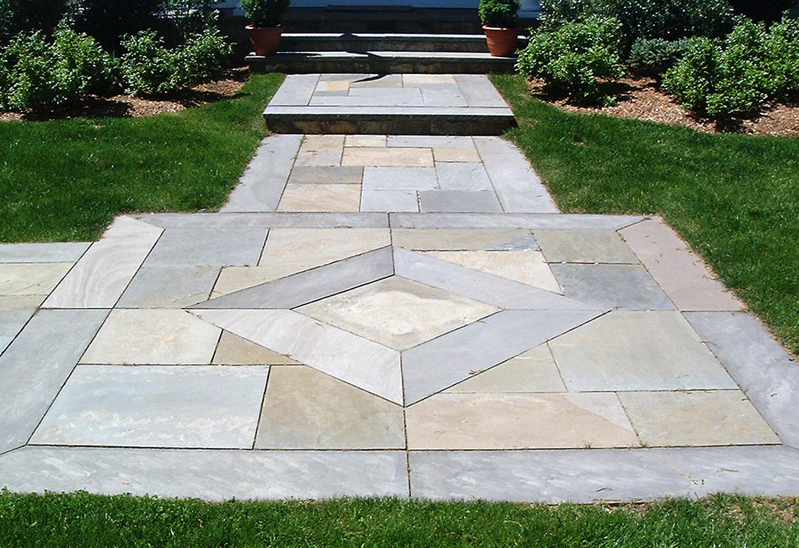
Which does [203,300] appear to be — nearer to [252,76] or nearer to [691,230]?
[691,230]

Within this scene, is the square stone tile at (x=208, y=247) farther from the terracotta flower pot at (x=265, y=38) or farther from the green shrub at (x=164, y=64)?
the terracotta flower pot at (x=265, y=38)

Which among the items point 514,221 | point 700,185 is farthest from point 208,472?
point 700,185

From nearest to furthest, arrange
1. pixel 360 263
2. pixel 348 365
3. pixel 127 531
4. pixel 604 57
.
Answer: pixel 127 531, pixel 348 365, pixel 360 263, pixel 604 57

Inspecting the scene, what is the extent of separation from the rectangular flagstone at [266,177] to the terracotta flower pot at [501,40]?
3.44 m

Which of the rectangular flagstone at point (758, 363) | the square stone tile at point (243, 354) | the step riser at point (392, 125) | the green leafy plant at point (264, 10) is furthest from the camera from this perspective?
the green leafy plant at point (264, 10)

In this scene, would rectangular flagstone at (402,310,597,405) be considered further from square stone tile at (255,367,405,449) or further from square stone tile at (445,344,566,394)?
square stone tile at (255,367,405,449)

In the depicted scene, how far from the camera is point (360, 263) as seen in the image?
4777 millimetres

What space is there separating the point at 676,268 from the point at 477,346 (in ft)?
5.56

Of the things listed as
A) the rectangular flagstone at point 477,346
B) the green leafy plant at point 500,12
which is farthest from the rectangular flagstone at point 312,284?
the green leafy plant at point 500,12

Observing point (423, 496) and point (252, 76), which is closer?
point (423, 496)

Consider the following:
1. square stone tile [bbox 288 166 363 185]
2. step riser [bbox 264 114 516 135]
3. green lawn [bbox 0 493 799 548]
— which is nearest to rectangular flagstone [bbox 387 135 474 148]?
step riser [bbox 264 114 516 135]

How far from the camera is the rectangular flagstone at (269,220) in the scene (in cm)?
532

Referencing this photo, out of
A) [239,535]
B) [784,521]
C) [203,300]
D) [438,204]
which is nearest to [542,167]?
[438,204]

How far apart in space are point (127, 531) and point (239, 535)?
40cm
